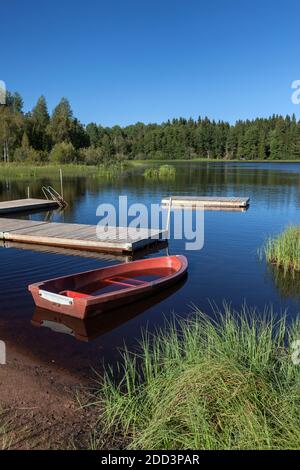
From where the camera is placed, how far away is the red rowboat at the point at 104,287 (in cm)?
849

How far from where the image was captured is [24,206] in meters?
24.1

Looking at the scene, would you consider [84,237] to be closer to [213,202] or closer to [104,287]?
[104,287]

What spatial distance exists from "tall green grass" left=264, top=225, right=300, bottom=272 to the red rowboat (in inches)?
131

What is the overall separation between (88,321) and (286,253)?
7.02 m

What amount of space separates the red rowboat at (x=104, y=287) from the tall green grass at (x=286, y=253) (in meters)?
3.33

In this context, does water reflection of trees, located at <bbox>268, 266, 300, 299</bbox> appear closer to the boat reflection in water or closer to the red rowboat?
the red rowboat

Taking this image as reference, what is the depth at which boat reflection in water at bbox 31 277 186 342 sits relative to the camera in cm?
822

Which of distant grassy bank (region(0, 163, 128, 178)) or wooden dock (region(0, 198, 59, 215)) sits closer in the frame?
wooden dock (region(0, 198, 59, 215))

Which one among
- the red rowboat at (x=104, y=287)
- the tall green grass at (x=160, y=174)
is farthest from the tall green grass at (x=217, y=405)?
the tall green grass at (x=160, y=174)

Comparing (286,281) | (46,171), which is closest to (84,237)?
(286,281)

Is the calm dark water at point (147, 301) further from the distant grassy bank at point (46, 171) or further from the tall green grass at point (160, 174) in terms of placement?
the distant grassy bank at point (46, 171)

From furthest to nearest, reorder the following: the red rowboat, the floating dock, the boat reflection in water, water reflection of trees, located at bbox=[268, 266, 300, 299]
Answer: the floating dock
water reflection of trees, located at bbox=[268, 266, 300, 299]
the red rowboat
the boat reflection in water

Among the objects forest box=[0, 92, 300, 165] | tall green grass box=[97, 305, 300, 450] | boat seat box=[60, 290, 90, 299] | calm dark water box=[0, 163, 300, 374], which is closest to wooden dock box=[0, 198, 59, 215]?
calm dark water box=[0, 163, 300, 374]

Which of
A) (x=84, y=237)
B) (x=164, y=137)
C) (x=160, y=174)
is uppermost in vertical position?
(x=164, y=137)
